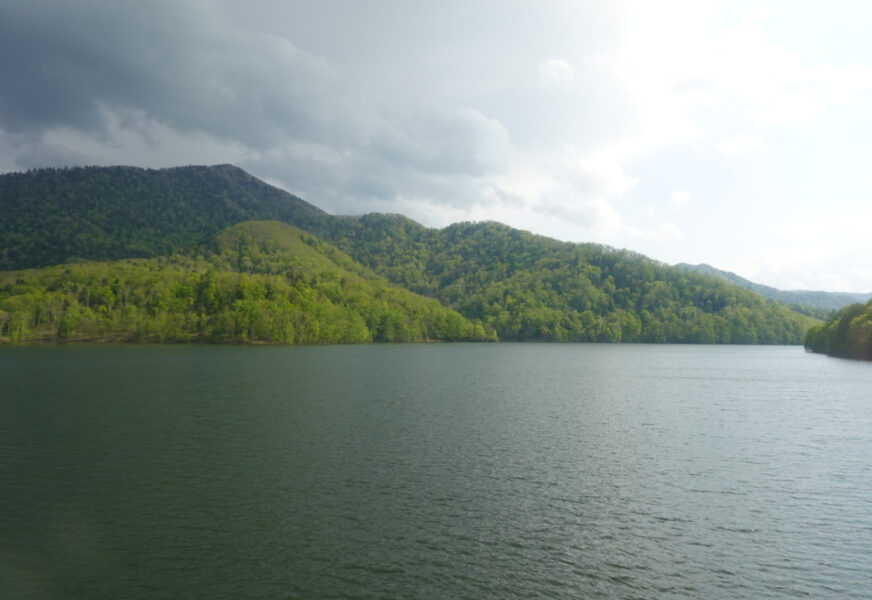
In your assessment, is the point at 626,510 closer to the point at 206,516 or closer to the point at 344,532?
the point at 344,532

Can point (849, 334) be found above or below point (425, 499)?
above

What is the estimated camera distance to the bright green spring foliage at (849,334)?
12712cm

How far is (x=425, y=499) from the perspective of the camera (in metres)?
24.5

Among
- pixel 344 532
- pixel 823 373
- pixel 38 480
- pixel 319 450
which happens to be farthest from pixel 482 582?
pixel 823 373

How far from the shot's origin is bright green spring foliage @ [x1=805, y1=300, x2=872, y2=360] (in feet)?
417

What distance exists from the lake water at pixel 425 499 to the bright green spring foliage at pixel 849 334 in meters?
102

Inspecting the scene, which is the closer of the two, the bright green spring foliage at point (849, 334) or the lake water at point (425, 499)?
the lake water at point (425, 499)

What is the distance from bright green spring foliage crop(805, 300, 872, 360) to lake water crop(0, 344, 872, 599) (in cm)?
10249

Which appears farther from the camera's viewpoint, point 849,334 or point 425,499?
point 849,334

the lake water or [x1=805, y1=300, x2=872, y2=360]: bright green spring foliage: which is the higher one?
[x1=805, y1=300, x2=872, y2=360]: bright green spring foliage

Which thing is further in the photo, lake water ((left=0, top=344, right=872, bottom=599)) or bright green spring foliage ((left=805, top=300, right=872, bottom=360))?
bright green spring foliage ((left=805, top=300, right=872, bottom=360))

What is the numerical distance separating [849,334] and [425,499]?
158724 millimetres

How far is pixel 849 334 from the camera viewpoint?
444 feet

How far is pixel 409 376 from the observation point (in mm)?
79312
